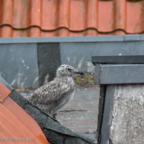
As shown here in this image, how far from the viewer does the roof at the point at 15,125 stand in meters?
2.36

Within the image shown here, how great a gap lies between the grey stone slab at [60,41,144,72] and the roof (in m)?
5.05

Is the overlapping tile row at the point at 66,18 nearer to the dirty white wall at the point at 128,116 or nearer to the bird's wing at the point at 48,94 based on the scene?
the bird's wing at the point at 48,94

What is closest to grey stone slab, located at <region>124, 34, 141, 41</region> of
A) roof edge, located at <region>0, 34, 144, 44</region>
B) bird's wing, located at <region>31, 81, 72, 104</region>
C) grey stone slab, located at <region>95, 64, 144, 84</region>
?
roof edge, located at <region>0, 34, 144, 44</region>

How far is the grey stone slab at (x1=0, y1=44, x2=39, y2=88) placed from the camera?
7.45 meters

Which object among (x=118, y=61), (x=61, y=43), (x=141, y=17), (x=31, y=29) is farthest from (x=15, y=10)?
(x=118, y=61)

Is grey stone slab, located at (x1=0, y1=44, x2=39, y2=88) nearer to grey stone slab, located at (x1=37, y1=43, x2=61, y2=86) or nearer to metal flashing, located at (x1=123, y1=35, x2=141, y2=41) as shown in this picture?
grey stone slab, located at (x1=37, y1=43, x2=61, y2=86)

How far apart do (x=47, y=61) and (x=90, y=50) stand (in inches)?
36.1

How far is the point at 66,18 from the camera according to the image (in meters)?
7.46

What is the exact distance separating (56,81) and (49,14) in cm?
239

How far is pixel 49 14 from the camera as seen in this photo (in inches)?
297

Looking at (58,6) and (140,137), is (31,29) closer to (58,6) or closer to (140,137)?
(58,6)

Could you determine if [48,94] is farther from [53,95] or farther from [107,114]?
[107,114]

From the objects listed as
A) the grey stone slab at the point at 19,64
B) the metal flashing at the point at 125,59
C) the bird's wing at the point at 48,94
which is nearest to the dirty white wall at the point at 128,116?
the metal flashing at the point at 125,59

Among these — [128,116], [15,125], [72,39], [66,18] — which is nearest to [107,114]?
[128,116]
